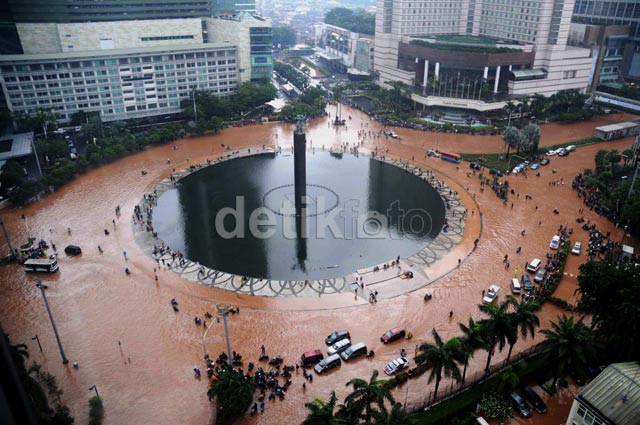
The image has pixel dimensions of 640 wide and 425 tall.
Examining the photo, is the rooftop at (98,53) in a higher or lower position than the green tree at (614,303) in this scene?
higher

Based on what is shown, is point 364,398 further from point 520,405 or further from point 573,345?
point 573,345

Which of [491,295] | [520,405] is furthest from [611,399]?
[491,295]

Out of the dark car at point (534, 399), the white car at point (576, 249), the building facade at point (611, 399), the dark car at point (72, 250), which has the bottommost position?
the dark car at point (534, 399)

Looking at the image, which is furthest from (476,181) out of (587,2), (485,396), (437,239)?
(587,2)

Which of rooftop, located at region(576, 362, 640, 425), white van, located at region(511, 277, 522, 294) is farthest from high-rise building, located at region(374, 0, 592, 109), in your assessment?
rooftop, located at region(576, 362, 640, 425)

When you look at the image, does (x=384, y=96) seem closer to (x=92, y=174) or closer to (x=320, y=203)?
(x=320, y=203)

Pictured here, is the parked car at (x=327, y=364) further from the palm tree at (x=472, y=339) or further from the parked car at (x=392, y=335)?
the palm tree at (x=472, y=339)

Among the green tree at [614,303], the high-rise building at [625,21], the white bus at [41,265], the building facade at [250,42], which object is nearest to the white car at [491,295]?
the green tree at [614,303]

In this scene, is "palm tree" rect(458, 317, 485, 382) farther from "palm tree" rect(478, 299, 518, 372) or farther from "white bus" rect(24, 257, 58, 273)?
"white bus" rect(24, 257, 58, 273)
